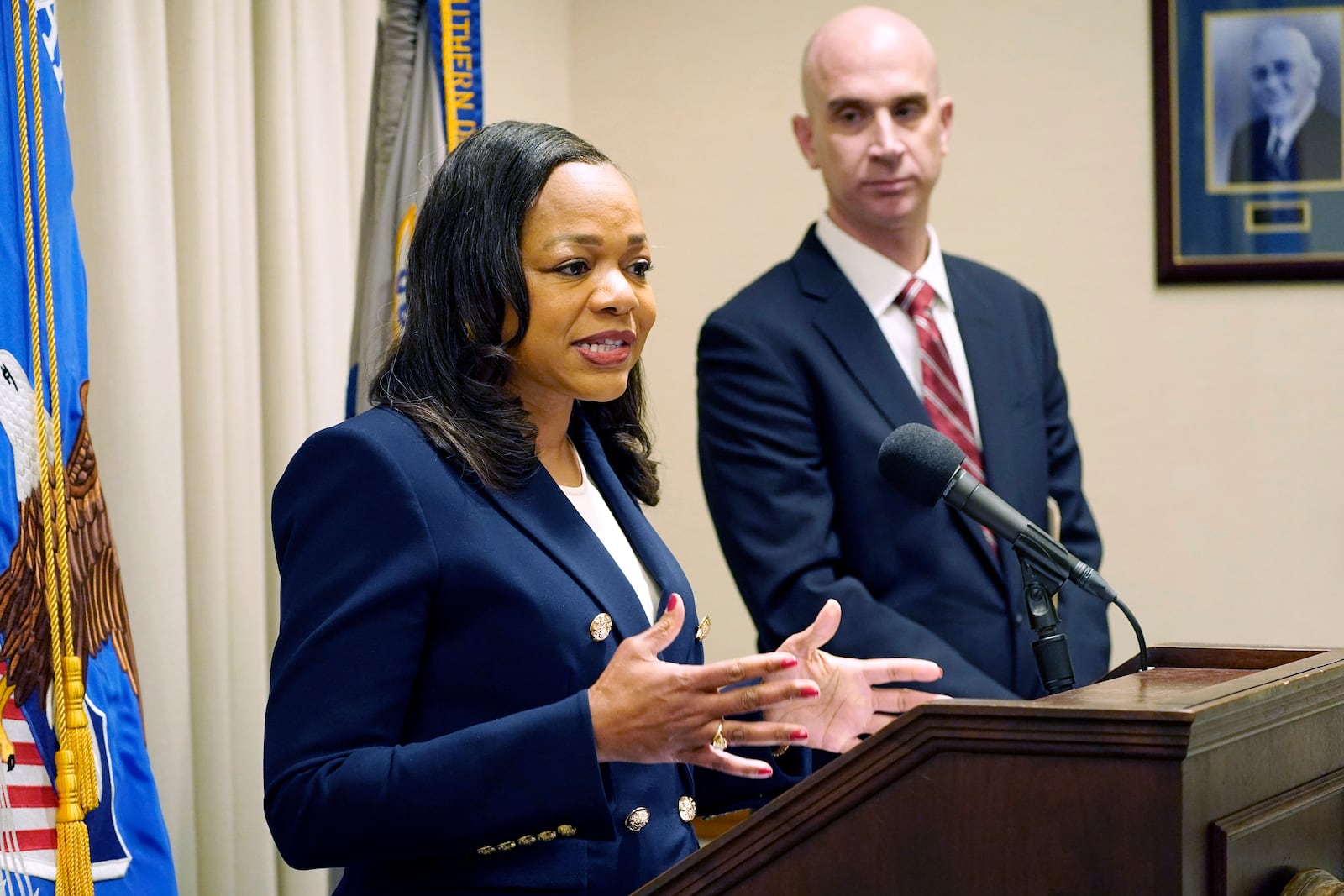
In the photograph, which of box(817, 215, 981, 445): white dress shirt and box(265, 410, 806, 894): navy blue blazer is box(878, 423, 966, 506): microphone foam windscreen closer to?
box(265, 410, 806, 894): navy blue blazer

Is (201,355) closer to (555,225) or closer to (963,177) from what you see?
(555,225)

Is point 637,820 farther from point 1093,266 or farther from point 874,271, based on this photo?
point 1093,266

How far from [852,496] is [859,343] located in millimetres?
306

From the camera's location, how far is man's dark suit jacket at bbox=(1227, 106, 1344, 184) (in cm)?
418

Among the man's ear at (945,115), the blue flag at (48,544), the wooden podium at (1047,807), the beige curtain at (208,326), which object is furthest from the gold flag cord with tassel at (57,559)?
the man's ear at (945,115)

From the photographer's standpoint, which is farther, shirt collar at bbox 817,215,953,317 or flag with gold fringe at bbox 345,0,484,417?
flag with gold fringe at bbox 345,0,484,417

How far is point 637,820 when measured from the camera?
1.58m

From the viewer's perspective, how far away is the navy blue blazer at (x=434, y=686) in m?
1.42

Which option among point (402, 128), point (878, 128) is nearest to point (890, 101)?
point (878, 128)

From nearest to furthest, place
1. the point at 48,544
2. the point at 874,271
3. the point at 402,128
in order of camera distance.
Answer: the point at 48,544 < the point at 874,271 < the point at 402,128

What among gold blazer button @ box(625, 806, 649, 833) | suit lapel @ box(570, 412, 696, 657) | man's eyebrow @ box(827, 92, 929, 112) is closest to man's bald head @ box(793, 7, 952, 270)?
man's eyebrow @ box(827, 92, 929, 112)

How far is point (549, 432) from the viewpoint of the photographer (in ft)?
5.81

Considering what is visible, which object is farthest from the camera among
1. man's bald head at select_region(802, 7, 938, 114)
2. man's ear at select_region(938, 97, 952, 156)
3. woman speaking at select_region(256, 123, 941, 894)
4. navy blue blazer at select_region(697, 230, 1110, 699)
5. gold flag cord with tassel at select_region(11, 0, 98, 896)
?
man's ear at select_region(938, 97, 952, 156)

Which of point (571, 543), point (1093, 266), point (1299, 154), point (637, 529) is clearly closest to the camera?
point (571, 543)
